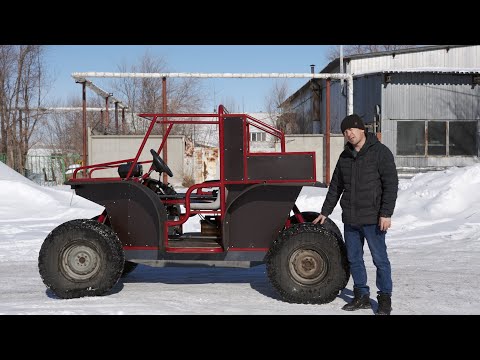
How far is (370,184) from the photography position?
522cm

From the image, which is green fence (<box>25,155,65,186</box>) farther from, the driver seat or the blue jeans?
the blue jeans

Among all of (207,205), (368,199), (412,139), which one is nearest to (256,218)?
(207,205)

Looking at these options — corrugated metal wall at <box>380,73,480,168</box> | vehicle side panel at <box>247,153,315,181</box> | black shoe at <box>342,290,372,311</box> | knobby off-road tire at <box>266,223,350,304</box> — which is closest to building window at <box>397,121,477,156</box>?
corrugated metal wall at <box>380,73,480,168</box>

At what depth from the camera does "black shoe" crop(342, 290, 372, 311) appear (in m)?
5.39

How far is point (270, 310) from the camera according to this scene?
5363mm

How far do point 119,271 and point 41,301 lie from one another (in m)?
0.79

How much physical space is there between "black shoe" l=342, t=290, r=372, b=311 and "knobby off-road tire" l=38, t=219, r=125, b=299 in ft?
7.21

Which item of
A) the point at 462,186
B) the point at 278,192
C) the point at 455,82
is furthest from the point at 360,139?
the point at 455,82

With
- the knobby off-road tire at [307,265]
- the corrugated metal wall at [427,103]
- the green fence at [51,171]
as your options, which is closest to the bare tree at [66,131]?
the green fence at [51,171]

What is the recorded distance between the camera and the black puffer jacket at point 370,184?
16.8 feet

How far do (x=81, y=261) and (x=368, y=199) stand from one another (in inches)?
112

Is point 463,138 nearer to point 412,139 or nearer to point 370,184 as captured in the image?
point 412,139

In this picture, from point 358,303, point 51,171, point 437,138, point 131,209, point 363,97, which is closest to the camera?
point 358,303

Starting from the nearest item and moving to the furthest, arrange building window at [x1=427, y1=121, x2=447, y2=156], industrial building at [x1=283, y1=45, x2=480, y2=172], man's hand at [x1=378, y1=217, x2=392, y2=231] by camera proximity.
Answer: man's hand at [x1=378, y1=217, x2=392, y2=231], industrial building at [x1=283, y1=45, x2=480, y2=172], building window at [x1=427, y1=121, x2=447, y2=156]
